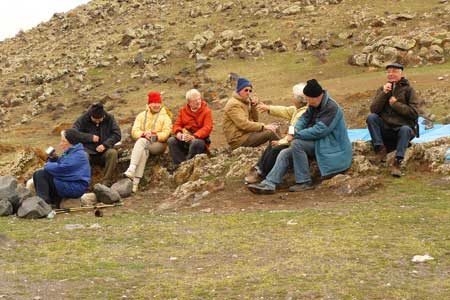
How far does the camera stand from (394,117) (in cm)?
1241

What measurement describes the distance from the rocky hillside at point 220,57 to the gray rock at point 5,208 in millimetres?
10764

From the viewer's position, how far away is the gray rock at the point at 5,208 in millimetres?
12000

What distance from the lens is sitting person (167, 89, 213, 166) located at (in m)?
13.9

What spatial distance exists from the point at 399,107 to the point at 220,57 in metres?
25.8

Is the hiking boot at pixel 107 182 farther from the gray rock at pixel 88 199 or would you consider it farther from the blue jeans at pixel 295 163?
the blue jeans at pixel 295 163

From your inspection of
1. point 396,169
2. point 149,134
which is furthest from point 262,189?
point 149,134

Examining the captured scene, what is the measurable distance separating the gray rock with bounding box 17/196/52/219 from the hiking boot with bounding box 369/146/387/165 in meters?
5.71

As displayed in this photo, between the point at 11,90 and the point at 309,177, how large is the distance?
3161 centimetres

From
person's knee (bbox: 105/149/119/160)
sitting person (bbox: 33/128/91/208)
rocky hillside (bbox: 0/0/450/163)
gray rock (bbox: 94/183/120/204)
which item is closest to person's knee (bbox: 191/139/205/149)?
person's knee (bbox: 105/149/119/160)

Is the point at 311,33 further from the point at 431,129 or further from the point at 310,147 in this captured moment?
the point at 310,147

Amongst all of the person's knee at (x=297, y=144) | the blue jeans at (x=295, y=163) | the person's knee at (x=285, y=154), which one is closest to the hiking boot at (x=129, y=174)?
the blue jeans at (x=295, y=163)

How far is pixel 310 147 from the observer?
12.0 m

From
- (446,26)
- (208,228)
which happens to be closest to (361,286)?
(208,228)

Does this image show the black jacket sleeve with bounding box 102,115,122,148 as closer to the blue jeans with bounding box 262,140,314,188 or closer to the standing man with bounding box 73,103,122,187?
the standing man with bounding box 73,103,122,187
